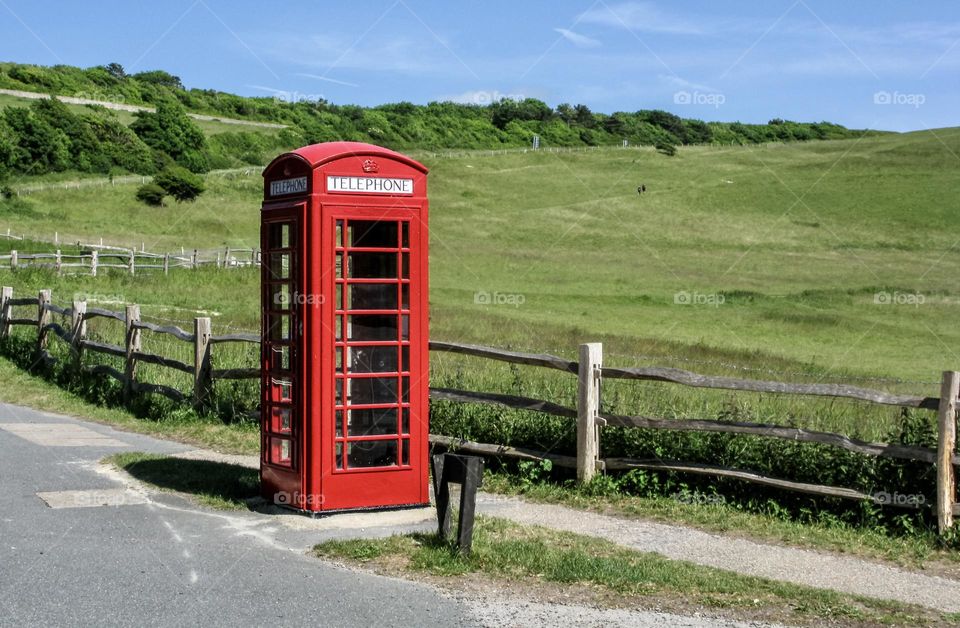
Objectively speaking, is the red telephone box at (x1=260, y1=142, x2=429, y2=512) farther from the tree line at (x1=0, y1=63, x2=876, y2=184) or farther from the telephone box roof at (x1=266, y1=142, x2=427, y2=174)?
the tree line at (x1=0, y1=63, x2=876, y2=184)

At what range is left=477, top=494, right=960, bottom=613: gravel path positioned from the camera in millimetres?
7402

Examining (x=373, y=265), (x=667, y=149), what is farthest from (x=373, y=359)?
(x=667, y=149)

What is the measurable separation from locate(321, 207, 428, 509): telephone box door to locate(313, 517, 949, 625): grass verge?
1.04 meters

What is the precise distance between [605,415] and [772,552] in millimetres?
2412

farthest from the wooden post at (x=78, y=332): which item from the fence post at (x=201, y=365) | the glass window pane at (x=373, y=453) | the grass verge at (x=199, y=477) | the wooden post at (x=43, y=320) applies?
the glass window pane at (x=373, y=453)

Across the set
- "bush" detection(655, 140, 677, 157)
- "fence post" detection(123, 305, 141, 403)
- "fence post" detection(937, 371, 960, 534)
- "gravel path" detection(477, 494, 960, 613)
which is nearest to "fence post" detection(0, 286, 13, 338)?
"fence post" detection(123, 305, 141, 403)

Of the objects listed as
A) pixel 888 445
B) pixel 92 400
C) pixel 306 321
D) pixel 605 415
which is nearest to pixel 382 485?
pixel 306 321

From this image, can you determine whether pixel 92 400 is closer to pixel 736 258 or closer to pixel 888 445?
pixel 888 445

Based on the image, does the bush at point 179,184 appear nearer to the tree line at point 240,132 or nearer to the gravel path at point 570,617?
the tree line at point 240,132

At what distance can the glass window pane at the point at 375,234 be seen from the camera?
9.05m

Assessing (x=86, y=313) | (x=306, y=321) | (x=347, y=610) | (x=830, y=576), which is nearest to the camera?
(x=347, y=610)

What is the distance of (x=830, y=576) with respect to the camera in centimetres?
768

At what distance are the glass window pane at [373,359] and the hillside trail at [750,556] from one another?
4.96 feet

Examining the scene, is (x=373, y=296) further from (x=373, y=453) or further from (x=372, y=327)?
(x=373, y=453)
